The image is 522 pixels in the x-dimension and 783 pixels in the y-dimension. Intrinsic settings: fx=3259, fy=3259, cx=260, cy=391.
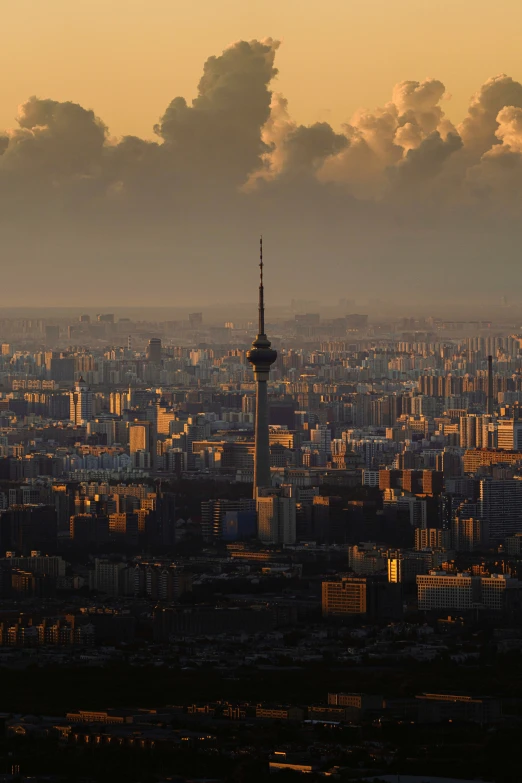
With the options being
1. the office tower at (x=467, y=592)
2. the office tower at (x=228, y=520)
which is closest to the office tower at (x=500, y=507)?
the office tower at (x=228, y=520)

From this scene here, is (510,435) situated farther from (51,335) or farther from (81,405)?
(51,335)

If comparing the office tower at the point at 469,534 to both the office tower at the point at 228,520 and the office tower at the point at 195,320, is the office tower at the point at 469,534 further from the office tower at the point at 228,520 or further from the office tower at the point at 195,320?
the office tower at the point at 195,320

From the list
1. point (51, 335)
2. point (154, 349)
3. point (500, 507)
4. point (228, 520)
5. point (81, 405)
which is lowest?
point (228, 520)

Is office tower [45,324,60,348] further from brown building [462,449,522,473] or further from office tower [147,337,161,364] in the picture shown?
brown building [462,449,522,473]

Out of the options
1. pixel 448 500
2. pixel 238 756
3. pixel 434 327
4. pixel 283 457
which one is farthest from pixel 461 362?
pixel 238 756

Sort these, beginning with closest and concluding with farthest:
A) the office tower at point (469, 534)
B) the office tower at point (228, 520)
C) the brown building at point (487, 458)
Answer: the office tower at point (469, 534), the office tower at point (228, 520), the brown building at point (487, 458)

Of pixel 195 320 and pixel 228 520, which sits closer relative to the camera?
pixel 228 520

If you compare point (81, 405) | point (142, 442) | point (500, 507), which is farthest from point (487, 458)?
point (81, 405)
